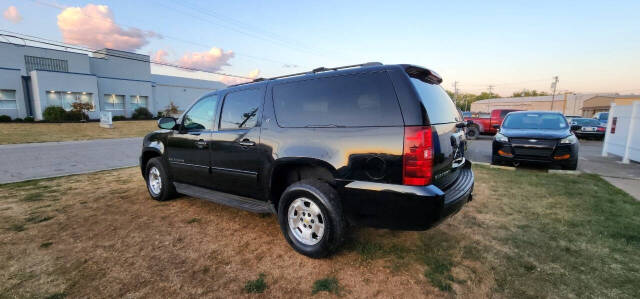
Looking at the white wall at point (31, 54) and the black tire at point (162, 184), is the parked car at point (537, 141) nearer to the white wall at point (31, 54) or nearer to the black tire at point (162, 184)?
the black tire at point (162, 184)

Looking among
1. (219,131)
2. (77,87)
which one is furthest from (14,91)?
(219,131)

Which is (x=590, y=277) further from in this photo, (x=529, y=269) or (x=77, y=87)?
(x=77, y=87)

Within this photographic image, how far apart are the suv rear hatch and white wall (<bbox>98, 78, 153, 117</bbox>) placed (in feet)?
123

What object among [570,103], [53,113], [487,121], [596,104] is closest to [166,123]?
[487,121]

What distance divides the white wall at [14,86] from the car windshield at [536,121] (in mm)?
36853

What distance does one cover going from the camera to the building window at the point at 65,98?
87.1 feet

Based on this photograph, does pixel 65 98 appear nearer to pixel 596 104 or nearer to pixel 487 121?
pixel 487 121

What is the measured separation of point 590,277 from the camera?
8.13ft

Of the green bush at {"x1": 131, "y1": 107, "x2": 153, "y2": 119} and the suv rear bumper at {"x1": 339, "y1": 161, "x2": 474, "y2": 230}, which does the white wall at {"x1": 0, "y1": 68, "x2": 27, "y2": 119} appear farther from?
the suv rear bumper at {"x1": 339, "y1": 161, "x2": 474, "y2": 230}

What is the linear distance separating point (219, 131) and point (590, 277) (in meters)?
4.14

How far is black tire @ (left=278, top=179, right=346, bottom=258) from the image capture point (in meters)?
2.67

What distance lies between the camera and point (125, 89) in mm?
32688

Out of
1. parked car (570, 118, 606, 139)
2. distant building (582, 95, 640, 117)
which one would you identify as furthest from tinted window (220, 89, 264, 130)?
distant building (582, 95, 640, 117)

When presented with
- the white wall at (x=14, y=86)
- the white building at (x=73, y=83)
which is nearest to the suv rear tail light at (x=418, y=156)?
the white building at (x=73, y=83)
